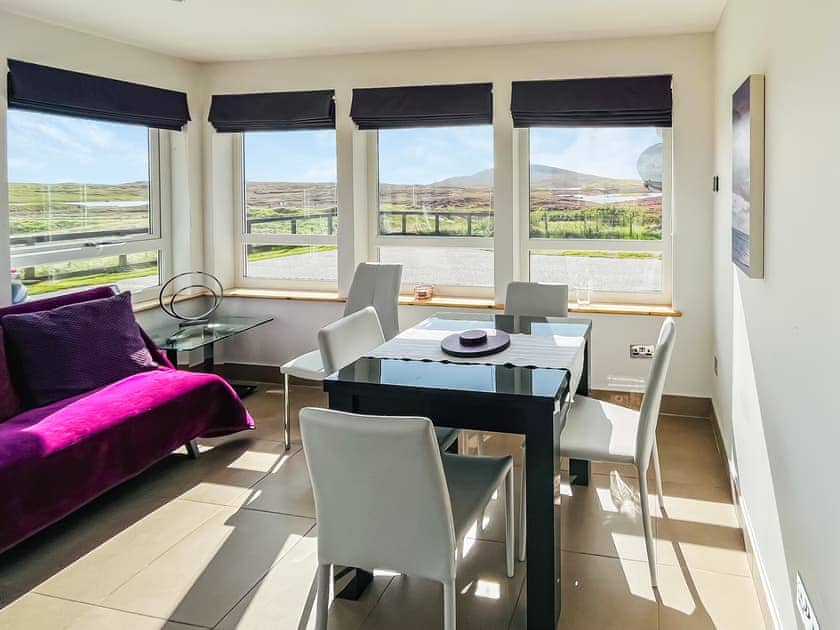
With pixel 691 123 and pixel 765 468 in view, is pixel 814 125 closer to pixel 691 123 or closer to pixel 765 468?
pixel 765 468

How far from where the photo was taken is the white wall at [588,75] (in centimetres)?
446

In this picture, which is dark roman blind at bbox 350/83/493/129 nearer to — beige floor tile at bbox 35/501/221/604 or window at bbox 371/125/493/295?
window at bbox 371/125/493/295

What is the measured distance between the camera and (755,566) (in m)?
2.59

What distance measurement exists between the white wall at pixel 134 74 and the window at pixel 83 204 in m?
0.16

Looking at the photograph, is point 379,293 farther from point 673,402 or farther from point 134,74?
point 134,74

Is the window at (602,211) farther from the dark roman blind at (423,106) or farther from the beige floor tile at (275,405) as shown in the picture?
the beige floor tile at (275,405)

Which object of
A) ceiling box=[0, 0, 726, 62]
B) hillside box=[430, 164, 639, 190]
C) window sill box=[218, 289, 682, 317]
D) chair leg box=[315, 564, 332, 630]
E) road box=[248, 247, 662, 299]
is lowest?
chair leg box=[315, 564, 332, 630]

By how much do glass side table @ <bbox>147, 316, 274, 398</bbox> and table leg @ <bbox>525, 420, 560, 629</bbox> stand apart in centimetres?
261

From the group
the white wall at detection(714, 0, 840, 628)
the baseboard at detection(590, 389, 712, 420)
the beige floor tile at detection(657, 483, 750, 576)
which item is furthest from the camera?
the baseboard at detection(590, 389, 712, 420)

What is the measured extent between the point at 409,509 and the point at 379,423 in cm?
27

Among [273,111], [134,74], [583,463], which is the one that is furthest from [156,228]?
[583,463]

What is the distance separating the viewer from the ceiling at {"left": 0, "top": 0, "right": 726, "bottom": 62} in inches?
149

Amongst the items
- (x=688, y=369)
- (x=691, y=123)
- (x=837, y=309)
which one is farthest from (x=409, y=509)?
(x=691, y=123)

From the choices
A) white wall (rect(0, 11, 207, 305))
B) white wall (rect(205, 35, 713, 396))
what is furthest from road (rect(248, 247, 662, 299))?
white wall (rect(0, 11, 207, 305))
